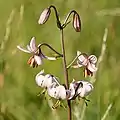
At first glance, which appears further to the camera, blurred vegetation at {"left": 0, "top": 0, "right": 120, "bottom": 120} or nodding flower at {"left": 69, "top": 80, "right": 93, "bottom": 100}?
blurred vegetation at {"left": 0, "top": 0, "right": 120, "bottom": 120}

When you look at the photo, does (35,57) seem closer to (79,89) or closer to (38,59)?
(38,59)

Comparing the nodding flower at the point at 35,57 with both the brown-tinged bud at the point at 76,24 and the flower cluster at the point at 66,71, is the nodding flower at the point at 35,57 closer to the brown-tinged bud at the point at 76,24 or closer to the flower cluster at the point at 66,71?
the flower cluster at the point at 66,71

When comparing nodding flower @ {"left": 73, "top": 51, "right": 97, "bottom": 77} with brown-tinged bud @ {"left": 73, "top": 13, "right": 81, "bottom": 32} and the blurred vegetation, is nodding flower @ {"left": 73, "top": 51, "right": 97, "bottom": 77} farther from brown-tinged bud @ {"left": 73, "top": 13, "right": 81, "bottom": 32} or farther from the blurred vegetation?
the blurred vegetation

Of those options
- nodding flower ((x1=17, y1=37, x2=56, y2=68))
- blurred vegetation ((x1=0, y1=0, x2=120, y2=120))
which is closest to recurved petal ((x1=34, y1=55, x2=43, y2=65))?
nodding flower ((x1=17, y1=37, x2=56, y2=68))

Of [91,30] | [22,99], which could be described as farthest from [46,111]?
[91,30]

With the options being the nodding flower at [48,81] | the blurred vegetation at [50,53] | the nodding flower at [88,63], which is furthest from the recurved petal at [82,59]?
the blurred vegetation at [50,53]

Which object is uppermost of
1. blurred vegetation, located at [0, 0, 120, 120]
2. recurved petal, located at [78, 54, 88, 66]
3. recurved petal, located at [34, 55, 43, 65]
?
recurved petal, located at [34, 55, 43, 65]

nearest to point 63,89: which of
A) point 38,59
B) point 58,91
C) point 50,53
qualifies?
point 58,91

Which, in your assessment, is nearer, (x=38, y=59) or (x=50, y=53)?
(x=38, y=59)

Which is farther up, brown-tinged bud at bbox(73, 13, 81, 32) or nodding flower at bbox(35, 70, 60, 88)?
brown-tinged bud at bbox(73, 13, 81, 32)
